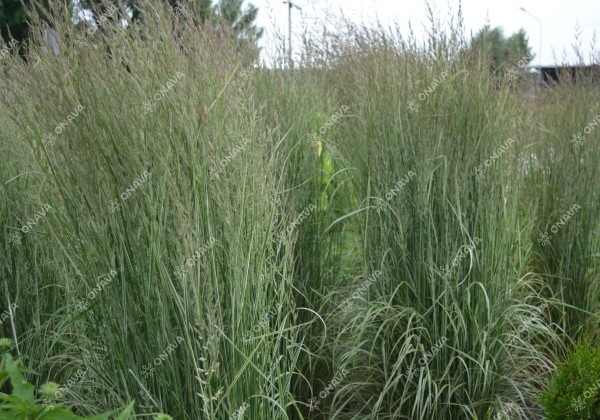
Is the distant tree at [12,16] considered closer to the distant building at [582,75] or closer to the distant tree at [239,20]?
the distant tree at [239,20]

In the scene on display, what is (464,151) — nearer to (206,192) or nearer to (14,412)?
(206,192)

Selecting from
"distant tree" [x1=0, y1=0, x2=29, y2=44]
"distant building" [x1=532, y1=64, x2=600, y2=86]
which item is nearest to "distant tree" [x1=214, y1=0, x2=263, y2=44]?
"distant building" [x1=532, y1=64, x2=600, y2=86]

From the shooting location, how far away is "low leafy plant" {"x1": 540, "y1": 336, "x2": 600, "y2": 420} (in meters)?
3.11

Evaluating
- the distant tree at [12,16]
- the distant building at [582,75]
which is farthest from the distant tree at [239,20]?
the distant tree at [12,16]

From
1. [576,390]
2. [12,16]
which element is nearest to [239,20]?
[576,390]

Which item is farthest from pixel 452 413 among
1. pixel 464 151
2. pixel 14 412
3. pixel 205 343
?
pixel 14 412

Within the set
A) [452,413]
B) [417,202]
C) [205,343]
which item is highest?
[417,202]

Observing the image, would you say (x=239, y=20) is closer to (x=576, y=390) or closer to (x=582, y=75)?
(x=582, y=75)

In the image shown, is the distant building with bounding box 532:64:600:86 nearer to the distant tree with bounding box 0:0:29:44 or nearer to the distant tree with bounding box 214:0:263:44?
the distant tree with bounding box 214:0:263:44

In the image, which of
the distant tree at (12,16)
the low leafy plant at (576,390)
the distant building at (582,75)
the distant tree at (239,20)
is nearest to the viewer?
the low leafy plant at (576,390)

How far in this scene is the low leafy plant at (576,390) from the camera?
3105 millimetres

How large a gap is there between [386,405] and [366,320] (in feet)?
1.68

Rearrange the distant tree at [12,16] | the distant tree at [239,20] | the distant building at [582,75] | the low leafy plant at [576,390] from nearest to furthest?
the low leafy plant at [576,390] → the distant tree at [239,20] → the distant building at [582,75] → the distant tree at [12,16]

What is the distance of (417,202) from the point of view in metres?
3.43
